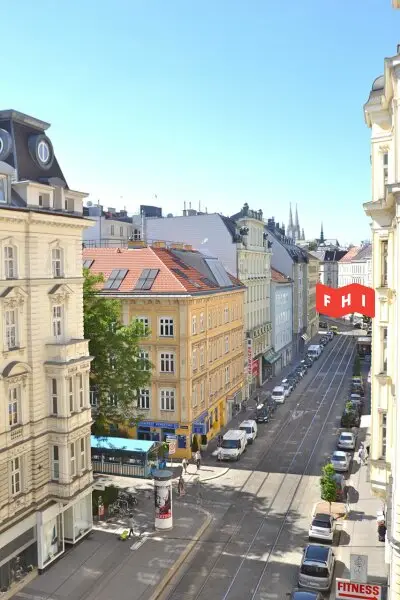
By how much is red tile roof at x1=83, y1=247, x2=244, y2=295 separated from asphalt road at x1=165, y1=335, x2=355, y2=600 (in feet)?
46.8

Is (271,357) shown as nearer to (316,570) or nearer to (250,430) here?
(250,430)

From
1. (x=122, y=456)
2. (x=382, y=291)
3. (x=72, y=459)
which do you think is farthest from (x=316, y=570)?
(x=122, y=456)

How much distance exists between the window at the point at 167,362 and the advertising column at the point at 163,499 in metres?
15.1

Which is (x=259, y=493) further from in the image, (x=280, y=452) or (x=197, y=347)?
(x=197, y=347)

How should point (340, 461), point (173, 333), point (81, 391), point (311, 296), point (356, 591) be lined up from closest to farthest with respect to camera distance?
point (356, 591) → point (81, 391) → point (340, 461) → point (173, 333) → point (311, 296)

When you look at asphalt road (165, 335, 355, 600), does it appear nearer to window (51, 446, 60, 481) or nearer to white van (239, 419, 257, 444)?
white van (239, 419, 257, 444)

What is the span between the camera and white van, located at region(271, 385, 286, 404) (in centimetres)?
6612

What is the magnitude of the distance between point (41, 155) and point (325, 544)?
81.9ft

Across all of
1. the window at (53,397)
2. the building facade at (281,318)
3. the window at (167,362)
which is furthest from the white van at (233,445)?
the building facade at (281,318)

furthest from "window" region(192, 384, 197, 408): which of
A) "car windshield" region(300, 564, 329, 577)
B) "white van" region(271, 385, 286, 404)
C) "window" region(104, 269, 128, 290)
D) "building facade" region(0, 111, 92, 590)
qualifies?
"car windshield" region(300, 564, 329, 577)

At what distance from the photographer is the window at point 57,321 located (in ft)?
101

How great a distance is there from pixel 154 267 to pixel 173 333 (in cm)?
627

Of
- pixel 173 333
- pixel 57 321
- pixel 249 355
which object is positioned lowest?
pixel 249 355

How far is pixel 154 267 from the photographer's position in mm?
51000
